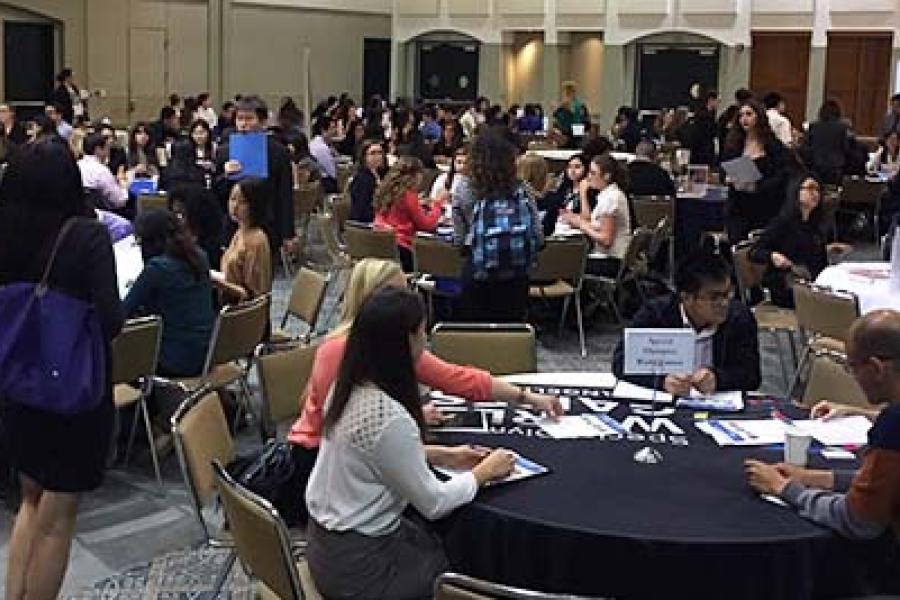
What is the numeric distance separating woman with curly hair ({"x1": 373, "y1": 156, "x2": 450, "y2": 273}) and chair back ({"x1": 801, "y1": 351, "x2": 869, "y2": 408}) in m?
3.79

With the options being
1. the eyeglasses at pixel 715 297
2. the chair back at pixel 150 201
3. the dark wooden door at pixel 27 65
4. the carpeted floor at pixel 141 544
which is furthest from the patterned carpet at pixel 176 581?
the dark wooden door at pixel 27 65

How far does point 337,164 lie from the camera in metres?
13.1

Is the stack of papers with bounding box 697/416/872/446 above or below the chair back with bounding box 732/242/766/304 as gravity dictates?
below

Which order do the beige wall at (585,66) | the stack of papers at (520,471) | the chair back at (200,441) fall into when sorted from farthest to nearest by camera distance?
the beige wall at (585,66) → the chair back at (200,441) → the stack of papers at (520,471)

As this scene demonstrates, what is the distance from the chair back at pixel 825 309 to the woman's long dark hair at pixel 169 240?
2.87 m

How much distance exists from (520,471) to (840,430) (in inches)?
42.1

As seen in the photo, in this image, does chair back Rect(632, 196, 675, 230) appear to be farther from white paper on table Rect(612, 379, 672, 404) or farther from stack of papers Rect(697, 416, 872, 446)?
stack of papers Rect(697, 416, 872, 446)

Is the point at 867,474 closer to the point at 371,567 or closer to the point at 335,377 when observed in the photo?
the point at 371,567

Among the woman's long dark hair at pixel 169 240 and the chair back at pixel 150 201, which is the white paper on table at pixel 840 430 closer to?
the woman's long dark hair at pixel 169 240

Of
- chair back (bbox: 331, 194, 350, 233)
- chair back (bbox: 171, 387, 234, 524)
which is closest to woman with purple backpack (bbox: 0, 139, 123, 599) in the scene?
chair back (bbox: 171, 387, 234, 524)

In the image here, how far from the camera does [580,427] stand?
3580 millimetres

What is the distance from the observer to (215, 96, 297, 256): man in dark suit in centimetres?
816

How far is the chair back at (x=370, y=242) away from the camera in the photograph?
7688 millimetres

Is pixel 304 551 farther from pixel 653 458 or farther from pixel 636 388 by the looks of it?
pixel 636 388
